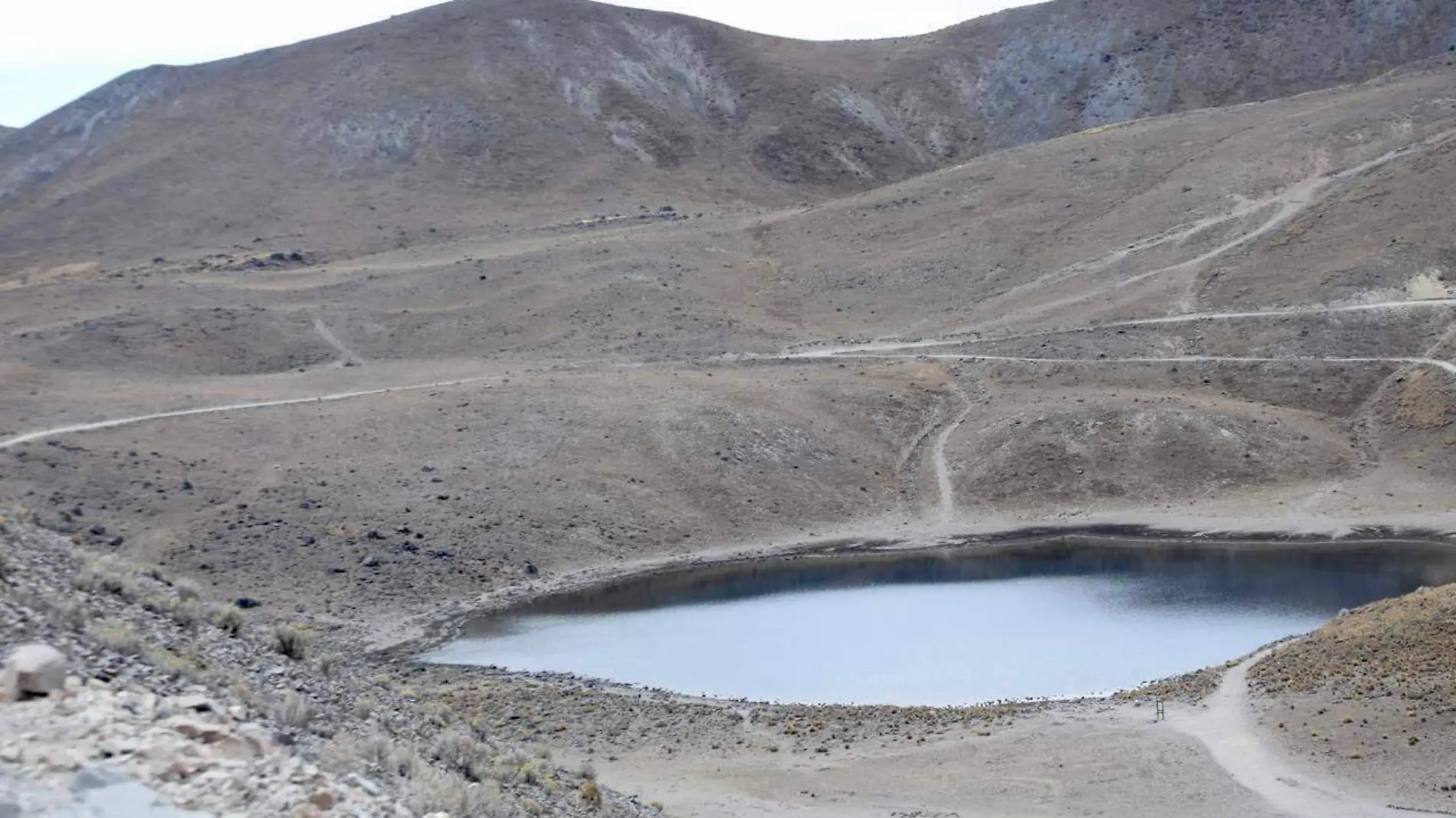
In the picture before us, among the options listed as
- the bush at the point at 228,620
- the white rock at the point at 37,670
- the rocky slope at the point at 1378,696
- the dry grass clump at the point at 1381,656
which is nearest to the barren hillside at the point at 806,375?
the dry grass clump at the point at 1381,656

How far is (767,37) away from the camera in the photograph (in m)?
130

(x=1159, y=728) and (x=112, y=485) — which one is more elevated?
(x=112, y=485)

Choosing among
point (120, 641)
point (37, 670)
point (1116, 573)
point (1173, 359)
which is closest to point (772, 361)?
point (1173, 359)

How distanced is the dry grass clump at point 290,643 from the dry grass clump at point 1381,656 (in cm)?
1892

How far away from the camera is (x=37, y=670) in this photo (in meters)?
11.7

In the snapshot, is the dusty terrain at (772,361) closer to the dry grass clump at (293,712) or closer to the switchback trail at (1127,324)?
the switchback trail at (1127,324)

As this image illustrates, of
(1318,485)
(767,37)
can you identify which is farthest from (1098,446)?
(767,37)

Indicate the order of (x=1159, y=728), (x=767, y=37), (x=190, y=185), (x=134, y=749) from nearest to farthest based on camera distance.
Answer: (x=134, y=749)
(x=1159, y=728)
(x=190, y=185)
(x=767, y=37)

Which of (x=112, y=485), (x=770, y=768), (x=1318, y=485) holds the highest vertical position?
(x=112, y=485)

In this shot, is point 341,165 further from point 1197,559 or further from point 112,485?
point 1197,559

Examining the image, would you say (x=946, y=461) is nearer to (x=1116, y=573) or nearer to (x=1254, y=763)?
(x=1116, y=573)

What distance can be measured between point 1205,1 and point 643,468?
80.9 metres

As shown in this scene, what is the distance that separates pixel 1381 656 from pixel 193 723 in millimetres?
23659

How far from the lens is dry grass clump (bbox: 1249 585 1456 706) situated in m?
27.4
